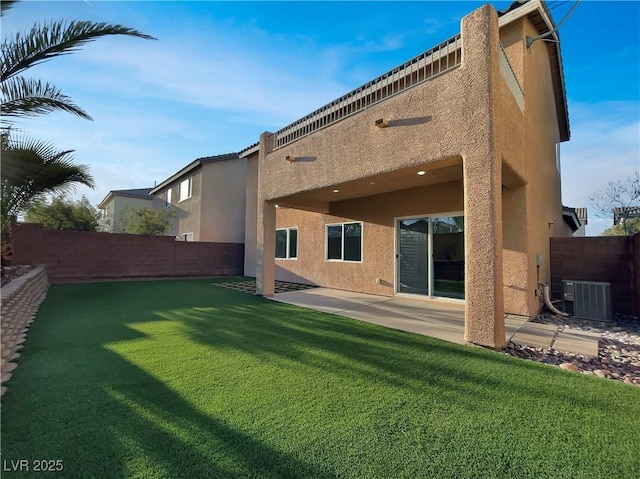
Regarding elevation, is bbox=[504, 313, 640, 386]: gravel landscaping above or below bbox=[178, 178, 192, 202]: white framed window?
below

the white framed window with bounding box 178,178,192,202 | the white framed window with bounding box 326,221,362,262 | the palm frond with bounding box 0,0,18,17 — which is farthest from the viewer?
the white framed window with bounding box 178,178,192,202

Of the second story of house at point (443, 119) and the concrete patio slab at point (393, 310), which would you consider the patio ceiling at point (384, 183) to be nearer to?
the second story of house at point (443, 119)

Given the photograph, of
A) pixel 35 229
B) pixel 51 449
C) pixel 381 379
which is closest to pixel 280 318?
pixel 381 379

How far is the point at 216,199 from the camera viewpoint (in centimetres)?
1891

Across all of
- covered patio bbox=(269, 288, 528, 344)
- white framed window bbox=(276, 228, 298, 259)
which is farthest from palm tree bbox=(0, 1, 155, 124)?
white framed window bbox=(276, 228, 298, 259)

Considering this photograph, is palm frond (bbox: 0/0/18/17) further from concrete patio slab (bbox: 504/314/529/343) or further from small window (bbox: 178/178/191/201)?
small window (bbox: 178/178/191/201)

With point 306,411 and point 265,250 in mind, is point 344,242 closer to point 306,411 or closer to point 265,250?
point 265,250

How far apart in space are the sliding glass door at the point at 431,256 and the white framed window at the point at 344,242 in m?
1.77

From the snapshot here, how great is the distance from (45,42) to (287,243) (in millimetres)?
10722

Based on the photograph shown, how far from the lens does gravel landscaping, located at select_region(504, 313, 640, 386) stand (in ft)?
13.2

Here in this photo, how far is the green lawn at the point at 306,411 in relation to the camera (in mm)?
2238

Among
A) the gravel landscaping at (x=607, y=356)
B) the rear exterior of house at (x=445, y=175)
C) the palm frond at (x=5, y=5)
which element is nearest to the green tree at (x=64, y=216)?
the rear exterior of house at (x=445, y=175)

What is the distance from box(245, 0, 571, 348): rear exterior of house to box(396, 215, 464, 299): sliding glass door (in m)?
0.03

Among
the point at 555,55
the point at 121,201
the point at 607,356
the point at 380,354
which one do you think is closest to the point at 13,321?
the point at 380,354
